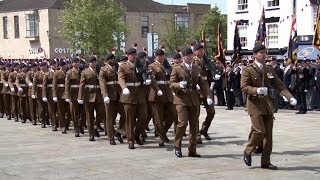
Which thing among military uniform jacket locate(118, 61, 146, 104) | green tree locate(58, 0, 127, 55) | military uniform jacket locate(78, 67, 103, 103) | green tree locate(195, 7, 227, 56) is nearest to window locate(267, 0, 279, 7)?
green tree locate(58, 0, 127, 55)

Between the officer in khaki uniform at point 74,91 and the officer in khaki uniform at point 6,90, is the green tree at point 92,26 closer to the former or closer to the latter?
the officer in khaki uniform at point 6,90

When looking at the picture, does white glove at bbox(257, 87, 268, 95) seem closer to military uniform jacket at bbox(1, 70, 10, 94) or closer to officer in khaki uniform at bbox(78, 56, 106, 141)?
officer in khaki uniform at bbox(78, 56, 106, 141)

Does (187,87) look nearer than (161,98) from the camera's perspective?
Yes

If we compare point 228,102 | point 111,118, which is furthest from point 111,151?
point 228,102

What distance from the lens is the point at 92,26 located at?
46969mm

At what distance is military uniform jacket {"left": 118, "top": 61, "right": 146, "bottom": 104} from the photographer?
12891 millimetres

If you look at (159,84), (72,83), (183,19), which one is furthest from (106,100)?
(183,19)

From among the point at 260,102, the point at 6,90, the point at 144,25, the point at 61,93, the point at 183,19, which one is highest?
the point at 183,19

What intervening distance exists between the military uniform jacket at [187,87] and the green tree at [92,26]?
115ft

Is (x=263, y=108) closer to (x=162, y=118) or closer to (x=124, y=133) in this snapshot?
(x=162, y=118)

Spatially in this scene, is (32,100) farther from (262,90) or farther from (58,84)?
(262,90)

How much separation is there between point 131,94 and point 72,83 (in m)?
3.14

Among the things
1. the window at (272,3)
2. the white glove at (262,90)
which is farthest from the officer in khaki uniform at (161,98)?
the window at (272,3)

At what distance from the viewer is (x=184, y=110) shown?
452 inches
